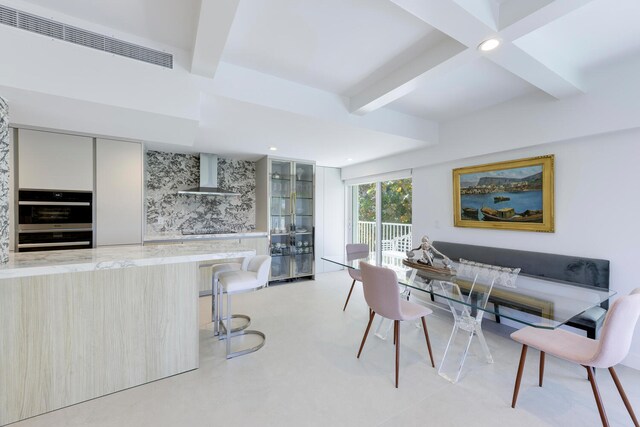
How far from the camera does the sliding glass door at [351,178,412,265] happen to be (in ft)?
15.7

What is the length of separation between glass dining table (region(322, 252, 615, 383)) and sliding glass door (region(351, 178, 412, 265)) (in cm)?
210

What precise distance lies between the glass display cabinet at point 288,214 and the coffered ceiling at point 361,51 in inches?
62.2

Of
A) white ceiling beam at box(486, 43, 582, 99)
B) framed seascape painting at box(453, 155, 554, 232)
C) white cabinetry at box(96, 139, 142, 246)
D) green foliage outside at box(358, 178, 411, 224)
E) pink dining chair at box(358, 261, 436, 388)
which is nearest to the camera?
white ceiling beam at box(486, 43, 582, 99)

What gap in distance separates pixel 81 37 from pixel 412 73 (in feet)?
7.86

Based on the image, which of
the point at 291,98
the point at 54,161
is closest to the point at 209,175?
the point at 54,161

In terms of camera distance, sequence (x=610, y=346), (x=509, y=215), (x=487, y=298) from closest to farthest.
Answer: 1. (x=610, y=346)
2. (x=487, y=298)
3. (x=509, y=215)

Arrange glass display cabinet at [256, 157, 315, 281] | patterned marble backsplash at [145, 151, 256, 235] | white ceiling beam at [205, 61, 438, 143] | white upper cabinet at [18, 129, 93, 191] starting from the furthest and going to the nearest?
glass display cabinet at [256, 157, 315, 281], patterned marble backsplash at [145, 151, 256, 235], white upper cabinet at [18, 129, 93, 191], white ceiling beam at [205, 61, 438, 143]

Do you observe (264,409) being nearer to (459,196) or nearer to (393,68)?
(393,68)

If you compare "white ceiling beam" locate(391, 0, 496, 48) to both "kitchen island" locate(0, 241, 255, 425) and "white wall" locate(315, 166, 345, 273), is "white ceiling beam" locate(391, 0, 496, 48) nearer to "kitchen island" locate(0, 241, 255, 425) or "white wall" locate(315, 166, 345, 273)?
"kitchen island" locate(0, 241, 255, 425)

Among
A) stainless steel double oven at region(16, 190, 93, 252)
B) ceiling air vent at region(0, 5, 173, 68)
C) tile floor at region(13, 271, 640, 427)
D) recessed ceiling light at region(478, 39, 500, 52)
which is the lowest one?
tile floor at region(13, 271, 640, 427)

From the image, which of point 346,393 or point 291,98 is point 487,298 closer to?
point 346,393

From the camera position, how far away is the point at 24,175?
2.61 metres

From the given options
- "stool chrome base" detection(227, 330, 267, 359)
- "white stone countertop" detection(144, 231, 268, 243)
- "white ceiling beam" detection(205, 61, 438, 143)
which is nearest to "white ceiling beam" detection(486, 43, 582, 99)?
"white ceiling beam" detection(205, 61, 438, 143)

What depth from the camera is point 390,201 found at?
16.6ft
